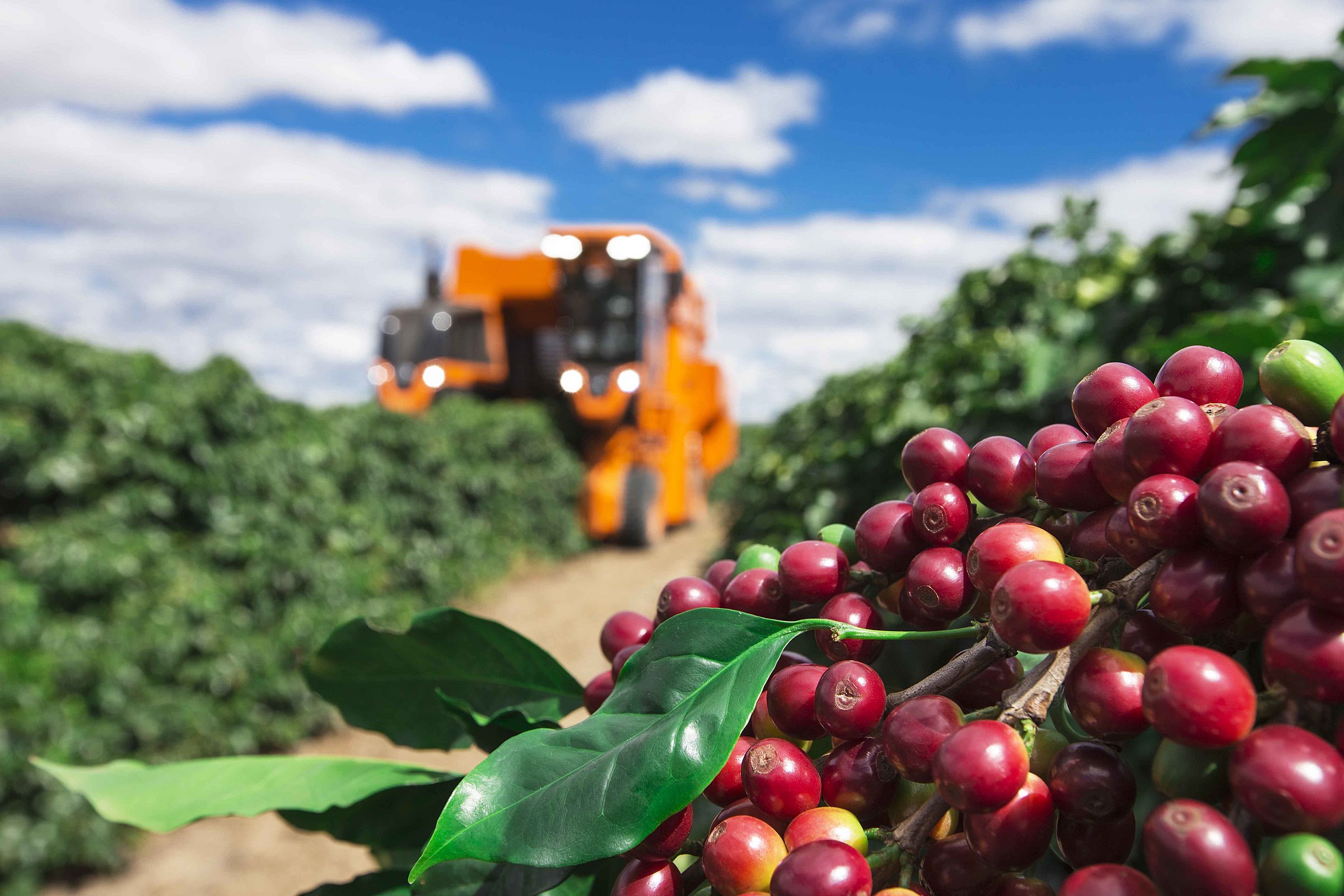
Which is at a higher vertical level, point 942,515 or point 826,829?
point 942,515

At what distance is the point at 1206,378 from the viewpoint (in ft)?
2.06

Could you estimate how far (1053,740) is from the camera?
1.89ft

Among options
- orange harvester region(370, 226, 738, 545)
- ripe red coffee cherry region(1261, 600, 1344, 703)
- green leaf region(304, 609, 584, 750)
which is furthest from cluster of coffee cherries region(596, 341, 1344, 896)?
orange harvester region(370, 226, 738, 545)

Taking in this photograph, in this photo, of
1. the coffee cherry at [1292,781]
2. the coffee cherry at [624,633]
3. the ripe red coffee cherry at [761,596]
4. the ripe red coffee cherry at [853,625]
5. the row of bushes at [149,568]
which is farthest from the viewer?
the row of bushes at [149,568]

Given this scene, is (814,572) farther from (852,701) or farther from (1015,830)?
(1015,830)

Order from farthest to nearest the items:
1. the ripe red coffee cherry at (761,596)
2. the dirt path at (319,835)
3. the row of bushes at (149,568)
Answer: the dirt path at (319,835) → the row of bushes at (149,568) → the ripe red coffee cherry at (761,596)

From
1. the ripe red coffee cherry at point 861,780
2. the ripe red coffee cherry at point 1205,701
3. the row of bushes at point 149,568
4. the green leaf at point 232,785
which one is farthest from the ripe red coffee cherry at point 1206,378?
the row of bushes at point 149,568

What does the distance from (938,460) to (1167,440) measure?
0.64 feet

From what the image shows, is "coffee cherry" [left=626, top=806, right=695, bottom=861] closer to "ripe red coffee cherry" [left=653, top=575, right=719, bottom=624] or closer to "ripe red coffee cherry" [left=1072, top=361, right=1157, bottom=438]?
"ripe red coffee cherry" [left=653, top=575, right=719, bottom=624]

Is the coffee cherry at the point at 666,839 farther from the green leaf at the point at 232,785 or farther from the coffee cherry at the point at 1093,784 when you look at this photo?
the green leaf at the point at 232,785

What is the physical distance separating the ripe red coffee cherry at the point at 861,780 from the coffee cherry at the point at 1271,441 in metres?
0.28

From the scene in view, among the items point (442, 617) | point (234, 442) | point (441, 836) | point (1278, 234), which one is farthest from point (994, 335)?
point (234, 442)

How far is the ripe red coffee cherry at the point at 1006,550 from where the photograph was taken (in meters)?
0.60

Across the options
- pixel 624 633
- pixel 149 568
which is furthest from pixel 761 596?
pixel 149 568
